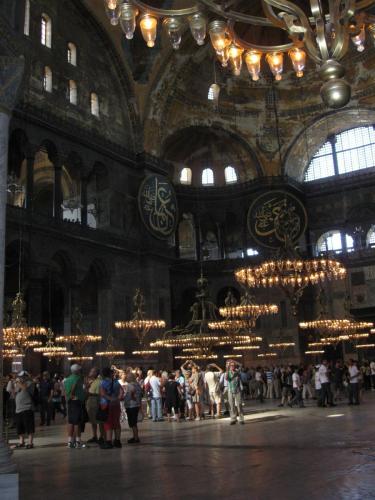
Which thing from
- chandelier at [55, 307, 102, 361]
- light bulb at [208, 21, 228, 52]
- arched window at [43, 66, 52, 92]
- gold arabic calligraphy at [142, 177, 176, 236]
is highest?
arched window at [43, 66, 52, 92]

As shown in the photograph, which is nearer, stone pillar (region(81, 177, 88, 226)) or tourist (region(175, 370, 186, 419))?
tourist (region(175, 370, 186, 419))

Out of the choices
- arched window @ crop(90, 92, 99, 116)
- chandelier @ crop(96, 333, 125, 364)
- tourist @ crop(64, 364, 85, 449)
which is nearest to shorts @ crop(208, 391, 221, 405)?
tourist @ crop(64, 364, 85, 449)

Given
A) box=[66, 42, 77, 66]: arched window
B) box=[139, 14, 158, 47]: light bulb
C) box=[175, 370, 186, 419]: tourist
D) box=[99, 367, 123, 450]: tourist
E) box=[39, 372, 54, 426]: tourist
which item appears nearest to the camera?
box=[139, 14, 158, 47]: light bulb

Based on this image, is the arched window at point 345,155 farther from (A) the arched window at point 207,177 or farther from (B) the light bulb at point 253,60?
(B) the light bulb at point 253,60

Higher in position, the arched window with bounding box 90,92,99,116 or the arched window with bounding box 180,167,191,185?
the arched window with bounding box 90,92,99,116

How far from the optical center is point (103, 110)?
1903 centimetres

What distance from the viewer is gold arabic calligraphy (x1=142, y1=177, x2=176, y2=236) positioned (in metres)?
19.1

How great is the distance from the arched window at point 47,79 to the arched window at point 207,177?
899cm

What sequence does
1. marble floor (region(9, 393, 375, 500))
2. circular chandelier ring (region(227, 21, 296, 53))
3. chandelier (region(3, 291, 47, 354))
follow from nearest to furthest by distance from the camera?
marble floor (region(9, 393, 375, 500)), circular chandelier ring (region(227, 21, 296, 53)), chandelier (region(3, 291, 47, 354))

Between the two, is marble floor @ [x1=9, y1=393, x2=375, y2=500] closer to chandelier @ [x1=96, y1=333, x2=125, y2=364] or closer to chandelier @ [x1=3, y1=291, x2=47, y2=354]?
chandelier @ [x1=3, y1=291, x2=47, y2=354]

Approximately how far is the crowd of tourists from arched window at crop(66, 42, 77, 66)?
10076 millimetres

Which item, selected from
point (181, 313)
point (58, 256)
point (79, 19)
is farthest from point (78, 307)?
point (79, 19)

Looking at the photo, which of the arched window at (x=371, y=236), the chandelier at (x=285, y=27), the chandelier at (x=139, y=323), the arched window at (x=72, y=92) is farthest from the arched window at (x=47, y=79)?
the arched window at (x=371, y=236)

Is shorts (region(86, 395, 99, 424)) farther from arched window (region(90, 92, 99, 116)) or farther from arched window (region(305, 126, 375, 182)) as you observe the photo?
arched window (region(305, 126, 375, 182))
